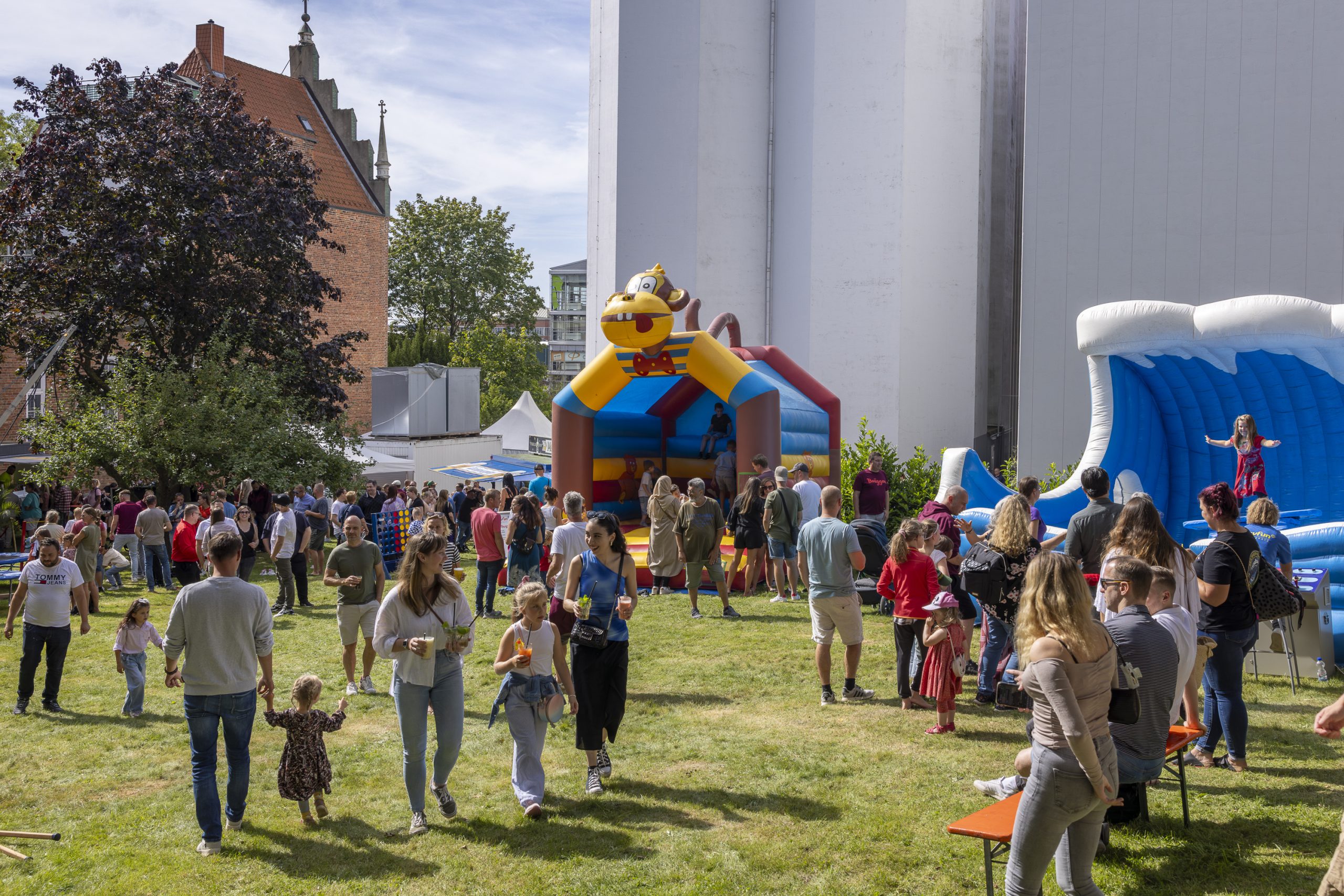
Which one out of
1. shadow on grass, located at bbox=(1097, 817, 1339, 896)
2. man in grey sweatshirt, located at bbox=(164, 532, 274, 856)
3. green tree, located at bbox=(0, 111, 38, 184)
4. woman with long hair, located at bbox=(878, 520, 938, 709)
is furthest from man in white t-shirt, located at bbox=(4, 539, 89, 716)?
green tree, located at bbox=(0, 111, 38, 184)

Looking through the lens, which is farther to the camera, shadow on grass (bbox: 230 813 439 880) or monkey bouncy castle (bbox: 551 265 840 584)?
monkey bouncy castle (bbox: 551 265 840 584)

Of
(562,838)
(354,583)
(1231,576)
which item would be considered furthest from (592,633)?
(1231,576)

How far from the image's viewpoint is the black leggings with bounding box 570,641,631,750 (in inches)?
237

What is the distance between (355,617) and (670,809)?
3432mm

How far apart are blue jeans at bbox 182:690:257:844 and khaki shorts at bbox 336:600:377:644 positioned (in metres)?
2.60

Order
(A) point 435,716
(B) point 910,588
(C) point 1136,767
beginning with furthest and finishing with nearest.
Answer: (B) point 910,588, (A) point 435,716, (C) point 1136,767

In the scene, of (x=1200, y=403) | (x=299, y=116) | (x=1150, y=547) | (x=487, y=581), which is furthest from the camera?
(x=299, y=116)

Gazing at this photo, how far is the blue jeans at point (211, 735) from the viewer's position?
5.32 m

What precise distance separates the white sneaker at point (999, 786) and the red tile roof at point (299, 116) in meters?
35.7

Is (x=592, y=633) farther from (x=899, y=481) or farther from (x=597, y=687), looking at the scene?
(x=899, y=481)

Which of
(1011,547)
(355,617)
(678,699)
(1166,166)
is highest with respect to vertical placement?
(1166,166)

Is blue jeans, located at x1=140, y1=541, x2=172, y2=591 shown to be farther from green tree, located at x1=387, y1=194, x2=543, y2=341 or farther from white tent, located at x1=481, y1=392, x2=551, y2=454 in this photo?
green tree, located at x1=387, y1=194, x2=543, y2=341

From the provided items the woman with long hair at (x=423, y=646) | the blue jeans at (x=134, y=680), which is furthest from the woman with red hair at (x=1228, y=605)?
the blue jeans at (x=134, y=680)

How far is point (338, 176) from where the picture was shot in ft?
130
